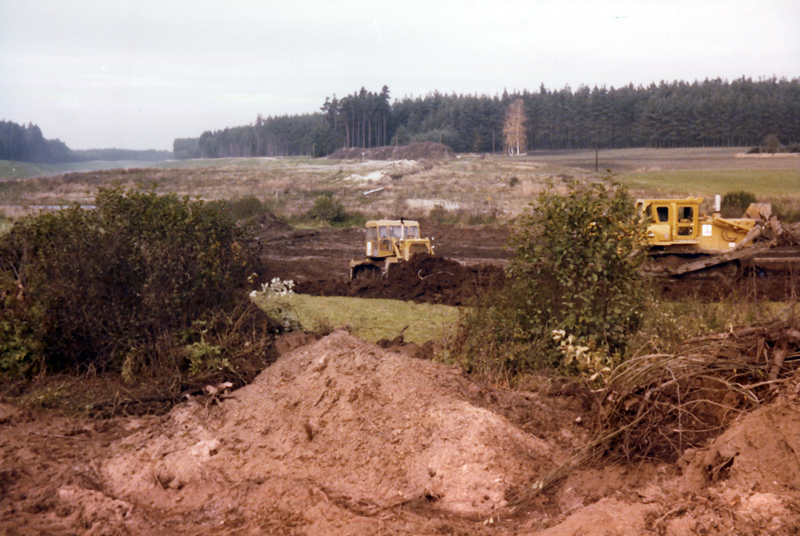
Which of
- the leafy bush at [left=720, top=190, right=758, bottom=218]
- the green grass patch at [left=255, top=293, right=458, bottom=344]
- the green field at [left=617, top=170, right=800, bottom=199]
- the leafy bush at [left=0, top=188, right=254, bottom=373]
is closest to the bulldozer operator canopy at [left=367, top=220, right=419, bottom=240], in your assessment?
the green grass patch at [left=255, top=293, right=458, bottom=344]

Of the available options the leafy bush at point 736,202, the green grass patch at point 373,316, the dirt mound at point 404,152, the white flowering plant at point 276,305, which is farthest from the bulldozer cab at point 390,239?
the dirt mound at point 404,152

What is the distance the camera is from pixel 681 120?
58.4 metres

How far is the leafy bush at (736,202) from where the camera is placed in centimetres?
2939

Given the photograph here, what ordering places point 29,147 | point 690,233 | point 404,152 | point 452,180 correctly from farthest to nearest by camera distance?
point 404,152
point 452,180
point 29,147
point 690,233

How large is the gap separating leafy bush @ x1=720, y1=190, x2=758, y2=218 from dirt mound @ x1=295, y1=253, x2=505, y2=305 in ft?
51.4

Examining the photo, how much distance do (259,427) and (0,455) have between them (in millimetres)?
2297

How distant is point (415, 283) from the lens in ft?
59.3

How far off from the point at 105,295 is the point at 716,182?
3612 centimetres

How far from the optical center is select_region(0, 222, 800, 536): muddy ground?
4.06 meters

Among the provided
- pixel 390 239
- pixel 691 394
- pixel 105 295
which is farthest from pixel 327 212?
pixel 691 394

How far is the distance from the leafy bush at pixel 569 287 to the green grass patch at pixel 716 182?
2307 cm

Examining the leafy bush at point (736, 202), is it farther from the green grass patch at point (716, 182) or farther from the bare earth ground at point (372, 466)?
the bare earth ground at point (372, 466)

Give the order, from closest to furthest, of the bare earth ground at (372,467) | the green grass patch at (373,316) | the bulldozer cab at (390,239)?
the bare earth ground at (372,467)
the green grass patch at (373,316)
the bulldozer cab at (390,239)

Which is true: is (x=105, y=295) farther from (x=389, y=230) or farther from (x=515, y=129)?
(x=515, y=129)
